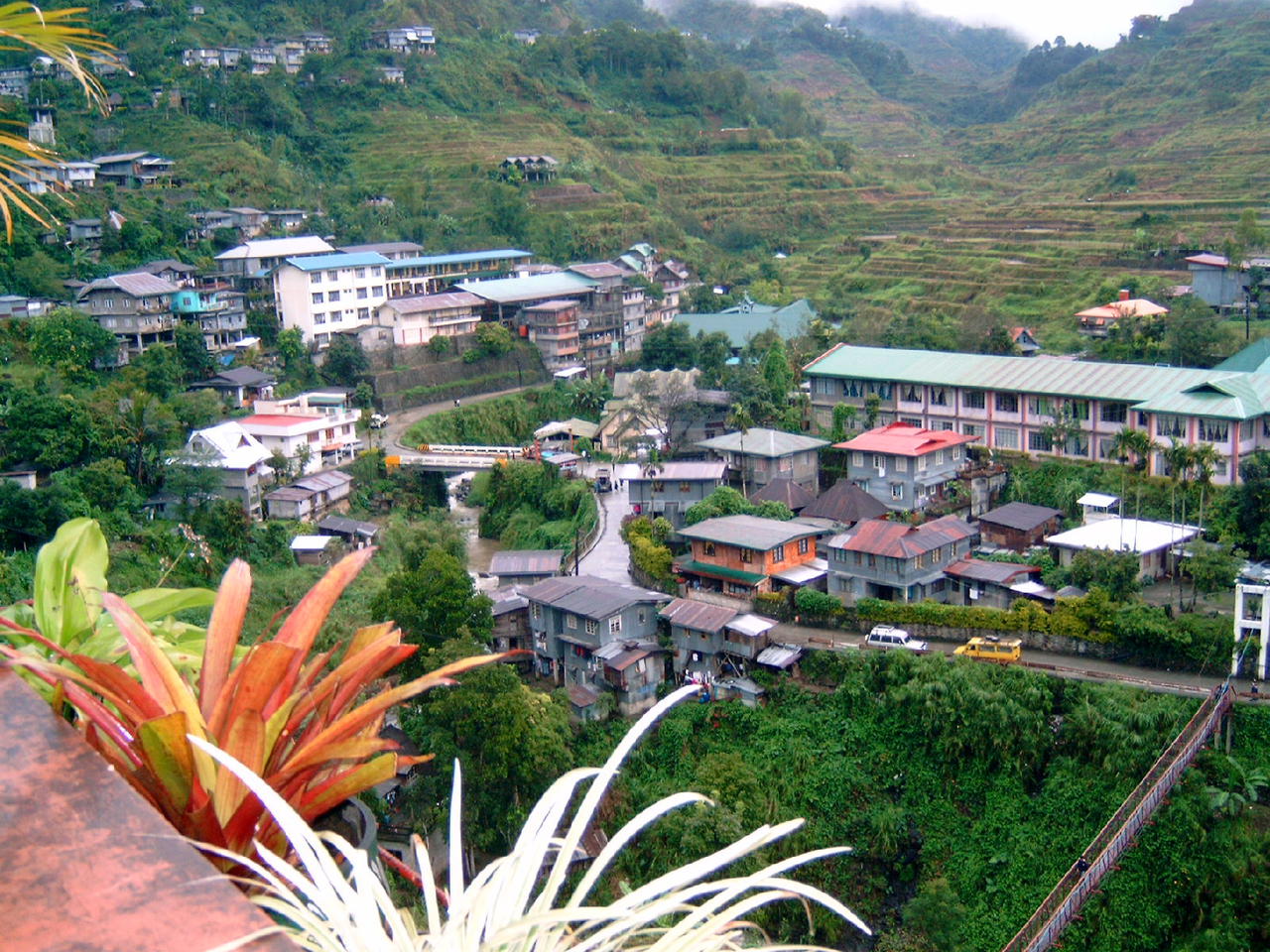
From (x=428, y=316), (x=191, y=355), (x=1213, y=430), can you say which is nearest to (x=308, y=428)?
(x=191, y=355)

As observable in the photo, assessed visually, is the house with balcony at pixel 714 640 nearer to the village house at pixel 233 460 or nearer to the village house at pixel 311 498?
the village house at pixel 311 498

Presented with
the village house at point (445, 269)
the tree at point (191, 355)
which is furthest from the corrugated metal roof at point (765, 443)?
the village house at point (445, 269)

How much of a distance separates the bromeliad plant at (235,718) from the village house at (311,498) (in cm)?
1851

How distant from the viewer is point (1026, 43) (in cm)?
8375

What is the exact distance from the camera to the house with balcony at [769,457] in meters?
19.2

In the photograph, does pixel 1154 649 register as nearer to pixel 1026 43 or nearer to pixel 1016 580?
pixel 1016 580

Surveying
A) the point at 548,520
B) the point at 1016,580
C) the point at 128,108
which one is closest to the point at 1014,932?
the point at 1016,580

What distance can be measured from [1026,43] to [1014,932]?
84619 mm

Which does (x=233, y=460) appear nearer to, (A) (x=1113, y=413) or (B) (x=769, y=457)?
(B) (x=769, y=457)

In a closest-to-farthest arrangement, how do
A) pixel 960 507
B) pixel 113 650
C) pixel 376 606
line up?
1. pixel 113 650
2. pixel 376 606
3. pixel 960 507

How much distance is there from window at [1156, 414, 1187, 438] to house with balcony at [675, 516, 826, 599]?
211 inches

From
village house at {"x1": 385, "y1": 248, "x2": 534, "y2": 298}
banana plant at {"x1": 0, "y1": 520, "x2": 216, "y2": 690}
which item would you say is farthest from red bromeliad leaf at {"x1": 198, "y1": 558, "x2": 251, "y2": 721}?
village house at {"x1": 385, "y1": 248, "x2": 534, "y2": 298}

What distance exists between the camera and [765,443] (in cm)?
1934

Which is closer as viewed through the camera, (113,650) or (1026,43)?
(113,650)
